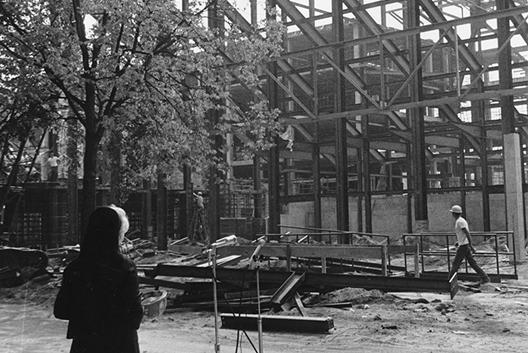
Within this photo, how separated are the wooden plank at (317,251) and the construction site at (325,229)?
0.04m

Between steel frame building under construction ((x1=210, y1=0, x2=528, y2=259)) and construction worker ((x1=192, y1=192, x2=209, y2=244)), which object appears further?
construction worker ((x1=192, y1=192, x2=209, y2=244))

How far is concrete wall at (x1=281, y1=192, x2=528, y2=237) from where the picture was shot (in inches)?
965

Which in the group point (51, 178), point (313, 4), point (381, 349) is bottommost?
point (381, 349)

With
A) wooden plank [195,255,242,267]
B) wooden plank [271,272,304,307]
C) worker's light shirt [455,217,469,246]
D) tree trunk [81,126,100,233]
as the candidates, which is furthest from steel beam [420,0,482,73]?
tree trunk [81,126,100,233]

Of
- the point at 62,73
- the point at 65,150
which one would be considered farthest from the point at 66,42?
the point at 65,150

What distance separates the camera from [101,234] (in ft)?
13.7

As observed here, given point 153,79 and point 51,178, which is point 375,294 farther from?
point 51,178

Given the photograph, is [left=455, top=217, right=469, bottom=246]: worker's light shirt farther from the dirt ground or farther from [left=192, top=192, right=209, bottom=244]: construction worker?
[left=192, top=192, right=209, bottom=244]: construction worker

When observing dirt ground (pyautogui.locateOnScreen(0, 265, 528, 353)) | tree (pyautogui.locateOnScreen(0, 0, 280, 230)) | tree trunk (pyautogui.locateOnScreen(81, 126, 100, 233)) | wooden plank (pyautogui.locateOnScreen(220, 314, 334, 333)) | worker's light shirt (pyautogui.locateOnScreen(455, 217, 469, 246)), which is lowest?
dirt ground (pyautogui.locateOnScreen(0, 265, 528, 353))

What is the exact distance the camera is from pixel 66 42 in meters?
9.44

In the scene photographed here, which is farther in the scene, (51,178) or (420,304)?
(51,178)

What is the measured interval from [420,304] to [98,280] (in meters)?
8.24

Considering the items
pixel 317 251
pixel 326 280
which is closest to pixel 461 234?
pixel 317 251

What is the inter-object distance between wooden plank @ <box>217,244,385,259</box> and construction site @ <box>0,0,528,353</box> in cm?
4
